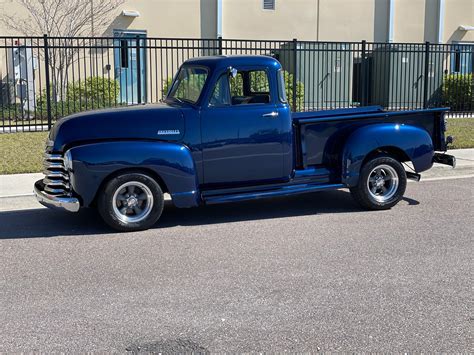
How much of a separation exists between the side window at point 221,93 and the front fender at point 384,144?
5.65ft

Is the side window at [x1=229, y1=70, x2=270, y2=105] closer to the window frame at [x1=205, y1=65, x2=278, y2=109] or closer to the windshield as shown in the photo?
the window frame at [x1=205, y1=65, x2=278, y2=109]

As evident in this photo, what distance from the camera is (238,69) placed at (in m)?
7.63

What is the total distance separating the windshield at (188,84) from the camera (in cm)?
752

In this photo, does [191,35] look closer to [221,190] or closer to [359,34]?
[359,34]

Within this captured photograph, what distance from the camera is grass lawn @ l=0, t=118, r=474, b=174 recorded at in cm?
1084

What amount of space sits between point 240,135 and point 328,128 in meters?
1.36

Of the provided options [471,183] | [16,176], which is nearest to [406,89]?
[471,183]

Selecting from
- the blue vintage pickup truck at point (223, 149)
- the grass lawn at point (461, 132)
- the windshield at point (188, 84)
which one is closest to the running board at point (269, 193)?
the blue vintage pickup truck at point (223, 149)

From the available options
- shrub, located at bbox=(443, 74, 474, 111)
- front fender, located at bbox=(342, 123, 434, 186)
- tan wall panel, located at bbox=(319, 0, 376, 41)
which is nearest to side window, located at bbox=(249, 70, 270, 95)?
front fender, located at bbox=(342, 123, 434, 186)

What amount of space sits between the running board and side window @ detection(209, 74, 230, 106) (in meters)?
1.14

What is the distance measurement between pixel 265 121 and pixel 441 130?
9.20ft

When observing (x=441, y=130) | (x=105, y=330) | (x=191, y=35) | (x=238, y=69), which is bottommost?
(x=105, y=330)

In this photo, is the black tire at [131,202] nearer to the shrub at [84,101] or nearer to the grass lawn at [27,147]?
the grass lawn at [27,147]

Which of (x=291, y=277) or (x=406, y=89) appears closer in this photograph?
(x=291, y=277)
